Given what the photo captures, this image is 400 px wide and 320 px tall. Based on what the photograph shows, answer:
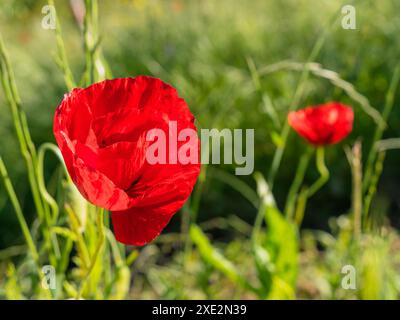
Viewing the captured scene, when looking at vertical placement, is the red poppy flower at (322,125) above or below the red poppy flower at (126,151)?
above

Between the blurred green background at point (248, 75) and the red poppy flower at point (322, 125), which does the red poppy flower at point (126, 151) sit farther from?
the blurred green background at point (248, 75)

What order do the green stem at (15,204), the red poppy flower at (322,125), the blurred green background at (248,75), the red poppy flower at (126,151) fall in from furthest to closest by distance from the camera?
1. the blurred green background at (248,75)
2. the red poppy flower at (322,125)
3. the green stem at (15,204)
4. the red poppy flower at (126,151)

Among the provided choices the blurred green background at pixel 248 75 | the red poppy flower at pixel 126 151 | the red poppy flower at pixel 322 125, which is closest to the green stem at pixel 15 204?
the red poppy flower at pixel 126 151

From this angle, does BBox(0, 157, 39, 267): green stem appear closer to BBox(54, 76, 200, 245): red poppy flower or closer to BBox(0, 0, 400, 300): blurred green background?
BBox(54, 76, 200, 245): red poppy flower

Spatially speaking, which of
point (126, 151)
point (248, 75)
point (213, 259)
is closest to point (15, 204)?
point (126, 151)

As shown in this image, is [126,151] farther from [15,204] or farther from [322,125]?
[322,125]

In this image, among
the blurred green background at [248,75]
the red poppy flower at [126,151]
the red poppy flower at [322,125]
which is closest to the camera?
the red poppy flower at [126,151]
